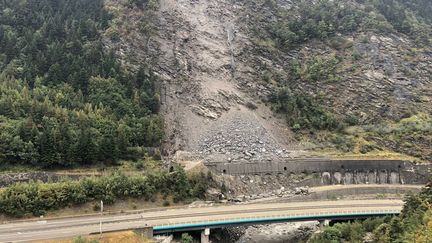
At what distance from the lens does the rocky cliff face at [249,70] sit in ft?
229

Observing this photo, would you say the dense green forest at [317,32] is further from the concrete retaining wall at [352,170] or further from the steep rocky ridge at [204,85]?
the concrete retaining wall at [352,170]

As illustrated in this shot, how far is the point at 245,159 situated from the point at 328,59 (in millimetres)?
32025

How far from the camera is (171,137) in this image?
67625 mm

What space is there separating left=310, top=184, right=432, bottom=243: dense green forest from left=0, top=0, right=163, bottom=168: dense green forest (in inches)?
1097

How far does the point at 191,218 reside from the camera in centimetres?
4409

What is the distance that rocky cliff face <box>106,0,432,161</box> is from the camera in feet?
229

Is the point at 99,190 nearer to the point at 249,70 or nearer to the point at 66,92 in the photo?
the point at 66,92

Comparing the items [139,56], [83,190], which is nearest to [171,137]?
[139,56]

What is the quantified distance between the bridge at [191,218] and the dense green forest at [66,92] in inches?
498

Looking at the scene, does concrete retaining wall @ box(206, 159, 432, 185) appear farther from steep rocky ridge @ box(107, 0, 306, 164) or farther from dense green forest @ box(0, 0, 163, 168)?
dense green forest @ box(0, 0, 163, 168)

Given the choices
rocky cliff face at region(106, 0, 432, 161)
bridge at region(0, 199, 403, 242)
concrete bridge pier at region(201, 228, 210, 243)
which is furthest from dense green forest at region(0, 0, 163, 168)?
concrete bridge pier at region(201, 228, 210, 243)

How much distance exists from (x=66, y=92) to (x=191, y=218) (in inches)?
1138

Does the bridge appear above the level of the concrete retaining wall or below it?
below

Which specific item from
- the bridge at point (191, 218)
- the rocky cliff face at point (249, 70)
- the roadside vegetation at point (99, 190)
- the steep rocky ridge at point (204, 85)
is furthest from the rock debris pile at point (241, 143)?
the bridge at point (191, 218)
